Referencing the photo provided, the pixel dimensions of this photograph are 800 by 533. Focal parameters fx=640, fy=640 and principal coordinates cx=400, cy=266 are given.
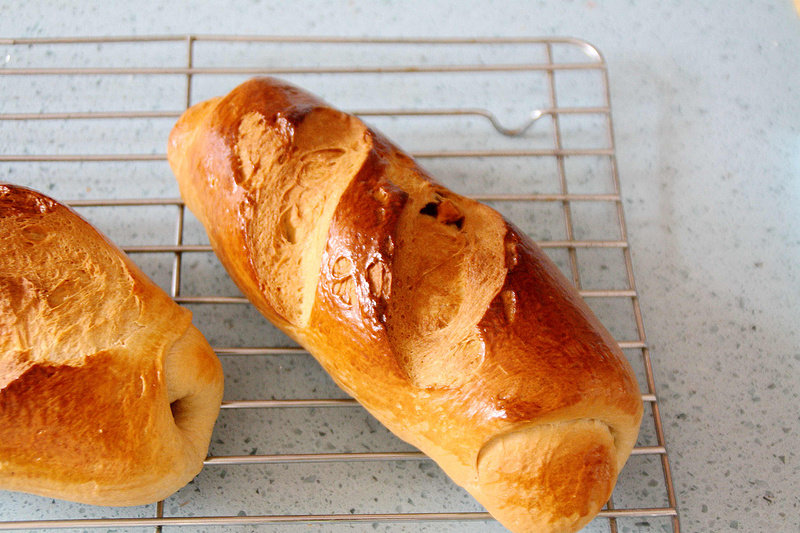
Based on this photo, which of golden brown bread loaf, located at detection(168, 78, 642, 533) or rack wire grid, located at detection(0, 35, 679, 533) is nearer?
golden brown bread loaf, located at detection(168, 78, 642, 533)

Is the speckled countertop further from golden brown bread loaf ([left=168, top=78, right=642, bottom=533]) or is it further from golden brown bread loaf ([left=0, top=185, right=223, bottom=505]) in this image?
golden brown bread loaf ([left=0, top=185, right=223, bottom=505])

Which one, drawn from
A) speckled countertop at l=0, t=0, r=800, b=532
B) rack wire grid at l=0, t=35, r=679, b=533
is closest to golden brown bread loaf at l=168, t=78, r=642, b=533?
rack wire grid at l=0, t=35, r=679, b=533

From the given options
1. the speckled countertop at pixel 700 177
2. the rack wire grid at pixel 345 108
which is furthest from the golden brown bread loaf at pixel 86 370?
the speckled countertop at pixel 700 177

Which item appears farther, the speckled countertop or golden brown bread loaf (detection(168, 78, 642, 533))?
the speckled countertop

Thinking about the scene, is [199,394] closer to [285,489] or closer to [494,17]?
[285,489]

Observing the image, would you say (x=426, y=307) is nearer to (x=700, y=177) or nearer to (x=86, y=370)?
(x=86, y=370)
